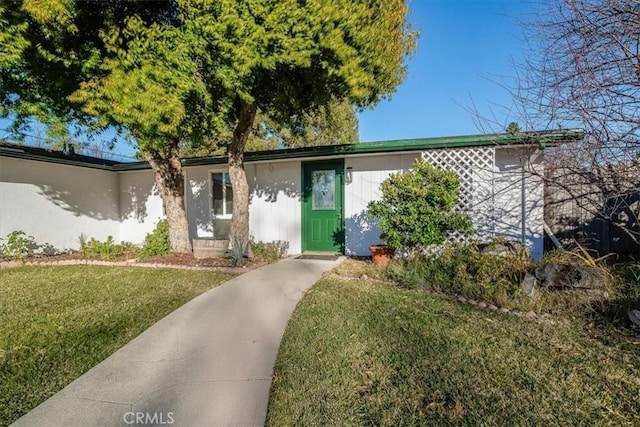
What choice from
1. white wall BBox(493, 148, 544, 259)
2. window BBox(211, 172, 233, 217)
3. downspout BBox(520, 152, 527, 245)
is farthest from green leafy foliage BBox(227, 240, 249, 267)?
downspout BBox(520, 152, 527, 245)

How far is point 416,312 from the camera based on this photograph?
389 cm

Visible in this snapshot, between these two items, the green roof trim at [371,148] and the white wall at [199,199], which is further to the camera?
the white wall at [199,199]

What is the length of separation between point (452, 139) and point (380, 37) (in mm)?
2763

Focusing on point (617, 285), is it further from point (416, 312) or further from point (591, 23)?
point (591, 23)

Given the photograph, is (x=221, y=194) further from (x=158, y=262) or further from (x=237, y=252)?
(x=237, y=252)

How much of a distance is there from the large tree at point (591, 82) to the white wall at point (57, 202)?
11254mm

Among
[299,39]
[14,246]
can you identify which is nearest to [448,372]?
[299,39]

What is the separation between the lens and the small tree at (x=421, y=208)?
5797 millimetres

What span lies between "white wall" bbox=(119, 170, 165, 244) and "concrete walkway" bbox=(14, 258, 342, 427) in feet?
23.8

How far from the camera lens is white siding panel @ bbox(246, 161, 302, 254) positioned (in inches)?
330

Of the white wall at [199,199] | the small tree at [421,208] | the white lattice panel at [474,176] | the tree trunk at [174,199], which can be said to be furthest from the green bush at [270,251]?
the white lattice panel at [474,176]

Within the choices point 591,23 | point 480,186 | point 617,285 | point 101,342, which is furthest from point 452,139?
point 101,342

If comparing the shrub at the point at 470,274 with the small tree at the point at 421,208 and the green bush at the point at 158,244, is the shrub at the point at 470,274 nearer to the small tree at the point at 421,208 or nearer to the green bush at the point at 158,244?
the small tree at the point at 421,208

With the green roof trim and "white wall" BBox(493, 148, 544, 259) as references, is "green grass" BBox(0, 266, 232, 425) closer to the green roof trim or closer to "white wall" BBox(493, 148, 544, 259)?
the green roof trim
